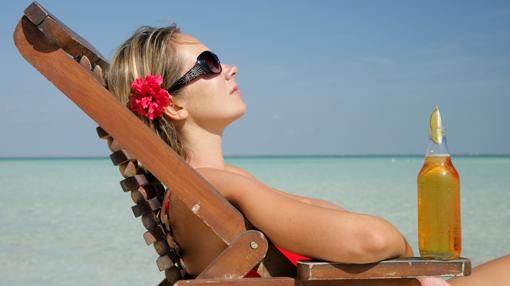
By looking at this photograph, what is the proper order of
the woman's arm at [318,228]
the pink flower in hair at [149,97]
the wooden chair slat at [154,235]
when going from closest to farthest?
the woman's arm at [318,228] < the wooden chair slat at [154,235] < the pink flower in hair at [149,97]

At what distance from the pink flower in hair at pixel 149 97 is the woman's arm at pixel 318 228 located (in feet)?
2.19

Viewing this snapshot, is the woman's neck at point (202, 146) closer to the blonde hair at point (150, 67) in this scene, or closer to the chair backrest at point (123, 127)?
the blonde hair at point (150, 67)

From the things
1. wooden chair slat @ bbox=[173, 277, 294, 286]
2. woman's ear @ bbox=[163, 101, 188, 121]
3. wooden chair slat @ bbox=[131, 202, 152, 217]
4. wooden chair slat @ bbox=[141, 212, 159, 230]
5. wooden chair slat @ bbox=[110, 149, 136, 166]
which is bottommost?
wooden chair slat @ bbox=[173, 277, 294, 286]

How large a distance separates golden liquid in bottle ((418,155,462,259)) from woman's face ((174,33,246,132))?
918mm

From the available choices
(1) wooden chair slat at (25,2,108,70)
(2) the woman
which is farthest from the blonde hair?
(1) wooden chair slat at (25,2,108,70)

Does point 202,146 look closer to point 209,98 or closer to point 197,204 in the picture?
point 209,98

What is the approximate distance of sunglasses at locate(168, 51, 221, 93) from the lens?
9.57 ft

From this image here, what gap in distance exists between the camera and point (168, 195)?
264 cm

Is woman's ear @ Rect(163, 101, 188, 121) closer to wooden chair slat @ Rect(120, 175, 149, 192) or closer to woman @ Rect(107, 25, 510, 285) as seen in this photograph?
woman @ Rect(107, 25, 510, 285)

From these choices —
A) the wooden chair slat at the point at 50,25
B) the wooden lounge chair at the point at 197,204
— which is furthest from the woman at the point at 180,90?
the wooden chair slat at the point at 50,25

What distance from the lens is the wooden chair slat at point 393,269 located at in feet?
6.81

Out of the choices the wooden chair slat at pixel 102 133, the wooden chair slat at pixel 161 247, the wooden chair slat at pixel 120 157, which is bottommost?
the wooden chair slat at pixel 161 247

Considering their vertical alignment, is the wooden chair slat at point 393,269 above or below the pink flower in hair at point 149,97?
below

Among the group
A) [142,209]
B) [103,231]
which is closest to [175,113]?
[142,209]
